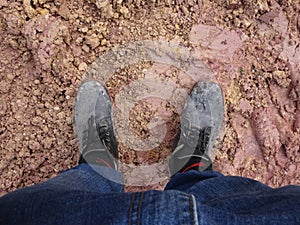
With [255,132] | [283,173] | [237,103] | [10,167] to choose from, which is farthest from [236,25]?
[10,167]

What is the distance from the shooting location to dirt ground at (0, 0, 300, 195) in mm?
1325

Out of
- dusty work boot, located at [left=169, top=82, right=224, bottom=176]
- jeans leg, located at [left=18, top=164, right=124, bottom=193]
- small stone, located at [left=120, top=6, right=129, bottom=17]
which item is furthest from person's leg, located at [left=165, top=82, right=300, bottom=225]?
small stone, located at [left=120, top=6, right=129, bottom=17]

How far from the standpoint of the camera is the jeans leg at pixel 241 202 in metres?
0.70

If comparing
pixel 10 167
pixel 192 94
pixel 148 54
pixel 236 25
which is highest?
pixel 236 25

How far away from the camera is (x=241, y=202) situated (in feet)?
2.66

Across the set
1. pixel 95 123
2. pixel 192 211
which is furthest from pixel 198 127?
pixel 192 211

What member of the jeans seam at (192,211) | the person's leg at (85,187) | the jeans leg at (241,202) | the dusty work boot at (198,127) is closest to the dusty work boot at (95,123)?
the person's leg at (85,187)

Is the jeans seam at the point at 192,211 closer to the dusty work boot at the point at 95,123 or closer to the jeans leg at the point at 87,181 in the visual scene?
the jeans leg at the point at 87,181

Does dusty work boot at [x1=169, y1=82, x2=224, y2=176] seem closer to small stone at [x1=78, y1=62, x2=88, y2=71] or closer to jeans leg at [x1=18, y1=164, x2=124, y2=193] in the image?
jeans leg at [x1=18, y1=164, x2=124, y2=193]

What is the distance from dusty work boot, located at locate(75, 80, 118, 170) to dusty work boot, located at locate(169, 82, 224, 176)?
0.25 meters

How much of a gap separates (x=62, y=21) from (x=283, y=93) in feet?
3.05

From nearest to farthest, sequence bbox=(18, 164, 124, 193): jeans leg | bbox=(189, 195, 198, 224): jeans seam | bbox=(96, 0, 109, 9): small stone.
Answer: bbox=(189, 195, 198, 224): jeans seam
bbox=(18, 164, 124, 193): jeans leg
bbox=(96, 0, 109, 9): small stone

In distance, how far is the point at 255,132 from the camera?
56.1 inches

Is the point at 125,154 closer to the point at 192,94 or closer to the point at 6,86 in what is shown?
the point at 192,94
